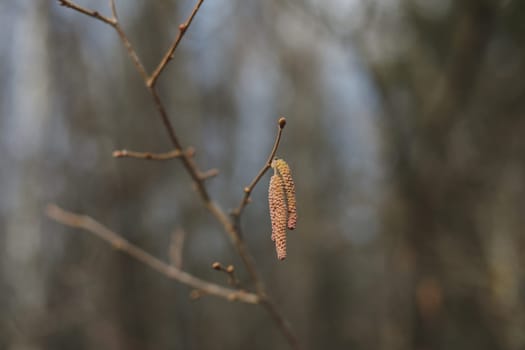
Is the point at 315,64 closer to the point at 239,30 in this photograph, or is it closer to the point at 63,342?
the point at 239,30

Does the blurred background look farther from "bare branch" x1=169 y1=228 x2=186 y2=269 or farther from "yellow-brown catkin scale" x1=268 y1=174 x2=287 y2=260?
"yellow-brown catkin scale" x1=268 y1=174 x2=287 y2=260

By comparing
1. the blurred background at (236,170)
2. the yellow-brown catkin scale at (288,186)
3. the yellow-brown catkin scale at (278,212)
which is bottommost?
the blurred background at (236,170)

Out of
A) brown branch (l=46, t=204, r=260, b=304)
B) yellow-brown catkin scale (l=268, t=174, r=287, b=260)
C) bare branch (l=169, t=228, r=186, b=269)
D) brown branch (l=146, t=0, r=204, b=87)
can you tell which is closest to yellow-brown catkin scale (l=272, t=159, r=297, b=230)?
yellow-brown catkin scale (l=268, t=174, r=287, b=260)

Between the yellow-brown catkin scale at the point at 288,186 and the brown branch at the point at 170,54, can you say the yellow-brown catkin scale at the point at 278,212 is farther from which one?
the brown branch at the point at 170,54

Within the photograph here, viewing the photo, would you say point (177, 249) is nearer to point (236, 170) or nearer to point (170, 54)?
point (170, 54)

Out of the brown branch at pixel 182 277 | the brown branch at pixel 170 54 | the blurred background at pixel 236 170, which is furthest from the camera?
the blurred background at pixel 236 170

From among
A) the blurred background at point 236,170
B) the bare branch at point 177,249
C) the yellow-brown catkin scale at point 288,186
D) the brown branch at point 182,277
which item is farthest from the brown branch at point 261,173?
the blurred background at point 236,170

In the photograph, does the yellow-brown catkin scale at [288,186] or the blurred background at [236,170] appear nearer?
the yellow-brown catkin scale at [288,186]

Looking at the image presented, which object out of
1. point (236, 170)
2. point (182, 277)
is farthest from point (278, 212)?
point (236, 170)
